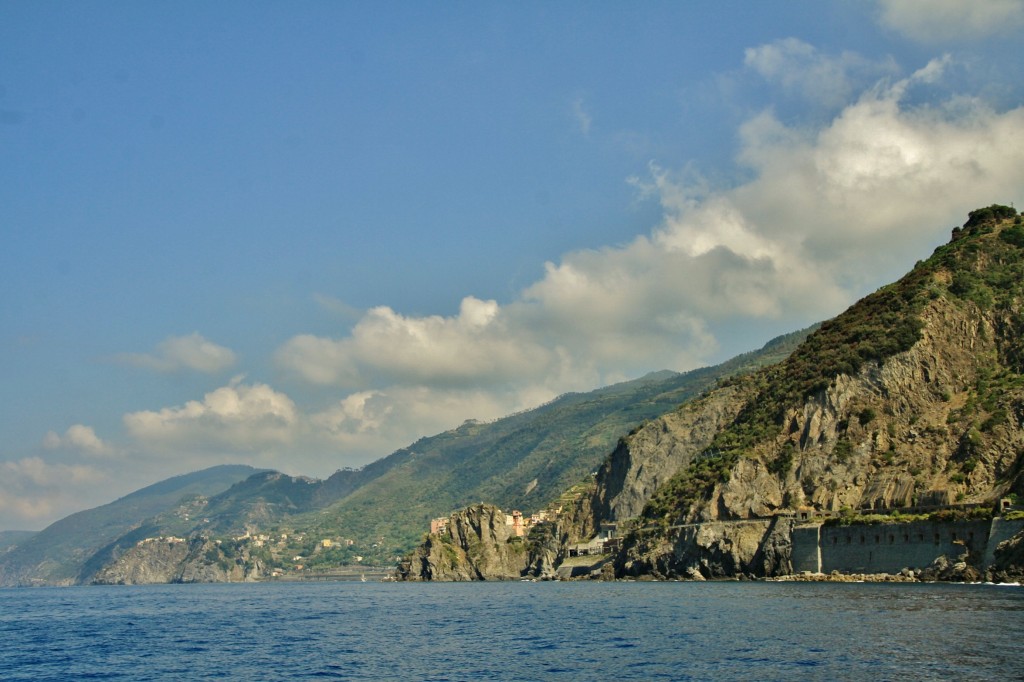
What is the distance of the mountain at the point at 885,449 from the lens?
11569 centimetres

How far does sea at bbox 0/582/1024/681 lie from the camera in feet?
164

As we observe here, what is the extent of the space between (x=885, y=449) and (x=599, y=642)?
8739 centimetres

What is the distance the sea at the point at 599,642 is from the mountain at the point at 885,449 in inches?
583

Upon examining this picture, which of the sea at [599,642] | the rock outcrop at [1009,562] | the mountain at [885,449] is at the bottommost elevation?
the sea at [599,642]

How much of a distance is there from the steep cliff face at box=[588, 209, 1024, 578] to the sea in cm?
3054

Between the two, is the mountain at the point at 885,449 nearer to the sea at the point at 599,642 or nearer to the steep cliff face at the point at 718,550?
the steep cliff face at the point at 718,550

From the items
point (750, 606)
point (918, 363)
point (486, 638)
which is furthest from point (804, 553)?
point (486, 638)

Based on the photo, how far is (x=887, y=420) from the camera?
141 m

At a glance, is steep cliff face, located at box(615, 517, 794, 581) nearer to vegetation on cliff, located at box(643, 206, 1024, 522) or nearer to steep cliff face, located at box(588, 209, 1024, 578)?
steep cliff face, located at box(588, 209, 1024, 578)

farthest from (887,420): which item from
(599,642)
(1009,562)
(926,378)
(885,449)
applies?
(599,642)

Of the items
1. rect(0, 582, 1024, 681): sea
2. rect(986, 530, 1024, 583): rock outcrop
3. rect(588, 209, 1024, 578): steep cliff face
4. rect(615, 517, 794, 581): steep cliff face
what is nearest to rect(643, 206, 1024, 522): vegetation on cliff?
rect(588, 209, 1024, 578): steep cliff face

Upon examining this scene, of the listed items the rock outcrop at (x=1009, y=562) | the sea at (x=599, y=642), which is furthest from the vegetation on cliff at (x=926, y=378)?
the sea at (x=599, y=642)

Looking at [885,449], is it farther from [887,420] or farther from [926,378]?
[926,378]

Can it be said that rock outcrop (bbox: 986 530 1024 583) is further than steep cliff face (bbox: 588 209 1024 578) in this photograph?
No
